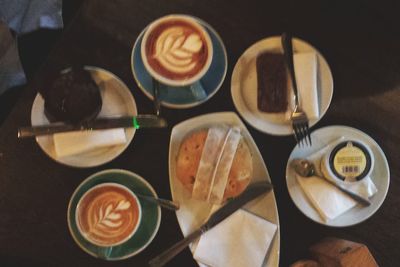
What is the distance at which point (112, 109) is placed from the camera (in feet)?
4.64

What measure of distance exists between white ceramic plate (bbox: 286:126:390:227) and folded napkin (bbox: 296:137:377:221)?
0.01 metres

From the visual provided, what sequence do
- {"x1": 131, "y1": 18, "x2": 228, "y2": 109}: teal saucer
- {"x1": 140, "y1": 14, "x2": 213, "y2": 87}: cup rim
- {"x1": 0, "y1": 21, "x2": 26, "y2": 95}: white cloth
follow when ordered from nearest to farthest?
{"x1": 140, "y1": 14, "x2": 213, "y2": 87}: cup rim → {"x1": 131, "y1": 18, "x2": 228, "y2": 109}: teal saucer → {"x1": 0, "y1": 21, "x2": 26, "y2": 95}: white cloth

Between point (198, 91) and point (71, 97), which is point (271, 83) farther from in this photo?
point (71, 97)

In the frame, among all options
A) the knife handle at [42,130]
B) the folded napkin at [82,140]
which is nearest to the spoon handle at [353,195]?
the folded napkin at [82,140]

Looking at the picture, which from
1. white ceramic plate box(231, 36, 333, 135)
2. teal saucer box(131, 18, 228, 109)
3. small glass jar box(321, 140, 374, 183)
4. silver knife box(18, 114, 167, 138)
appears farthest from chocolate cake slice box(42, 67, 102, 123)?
small glass jar box(321, 140, 374, 183)

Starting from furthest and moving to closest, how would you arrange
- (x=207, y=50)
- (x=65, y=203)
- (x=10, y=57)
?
(x=10, y=57) < (x=65, y=203) < (x=207, y=50)

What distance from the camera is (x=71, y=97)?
4.31ft

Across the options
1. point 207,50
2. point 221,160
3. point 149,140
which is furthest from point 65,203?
point 207,50

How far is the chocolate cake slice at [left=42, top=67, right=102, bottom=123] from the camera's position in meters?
1.32

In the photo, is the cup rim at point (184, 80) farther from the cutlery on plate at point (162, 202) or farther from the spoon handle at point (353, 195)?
the spoon handle at point (353, 195)

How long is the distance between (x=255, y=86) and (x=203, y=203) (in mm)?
343

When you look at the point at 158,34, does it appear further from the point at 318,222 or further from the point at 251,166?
the point at 318,222

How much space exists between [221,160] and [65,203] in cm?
42

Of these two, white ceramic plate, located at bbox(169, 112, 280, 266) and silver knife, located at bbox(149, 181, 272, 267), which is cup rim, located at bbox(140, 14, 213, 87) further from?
silver knife, located at bbox(149, 181, 272, 267)
